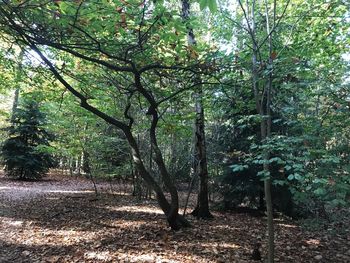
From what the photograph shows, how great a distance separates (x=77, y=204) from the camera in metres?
8.60

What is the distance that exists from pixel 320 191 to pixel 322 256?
2.82m

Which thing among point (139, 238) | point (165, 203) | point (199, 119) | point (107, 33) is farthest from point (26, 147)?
point (107, 33)

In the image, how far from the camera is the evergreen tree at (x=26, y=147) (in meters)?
15.0

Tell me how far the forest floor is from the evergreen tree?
7504mm

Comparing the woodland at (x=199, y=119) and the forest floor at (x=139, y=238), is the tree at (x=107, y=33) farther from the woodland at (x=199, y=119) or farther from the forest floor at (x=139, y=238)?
the forest floor at (x=139, y=238)

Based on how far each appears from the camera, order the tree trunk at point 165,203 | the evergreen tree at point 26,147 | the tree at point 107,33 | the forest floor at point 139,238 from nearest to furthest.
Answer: the tree at point 107,33
the forest floor at point 139,238
the tree trunk at point 165,203
the evergreen tree at point 26,147

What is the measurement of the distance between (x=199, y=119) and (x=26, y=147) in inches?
455

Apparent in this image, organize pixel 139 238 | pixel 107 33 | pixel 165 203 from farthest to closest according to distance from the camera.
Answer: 1. pixel 165 203
2. pixel 139 238
3. pixel 107 33

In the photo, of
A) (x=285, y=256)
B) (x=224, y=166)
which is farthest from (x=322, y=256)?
(x=224, y=166)

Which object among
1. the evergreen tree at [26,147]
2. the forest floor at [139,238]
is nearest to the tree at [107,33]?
the forest floor at [139,238]

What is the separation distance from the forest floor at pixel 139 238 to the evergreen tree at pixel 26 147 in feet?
24.6

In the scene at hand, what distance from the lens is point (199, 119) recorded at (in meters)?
7.17

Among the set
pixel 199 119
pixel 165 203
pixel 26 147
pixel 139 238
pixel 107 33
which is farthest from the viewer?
pixel 26 147

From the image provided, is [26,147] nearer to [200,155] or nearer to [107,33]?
[200,155]
